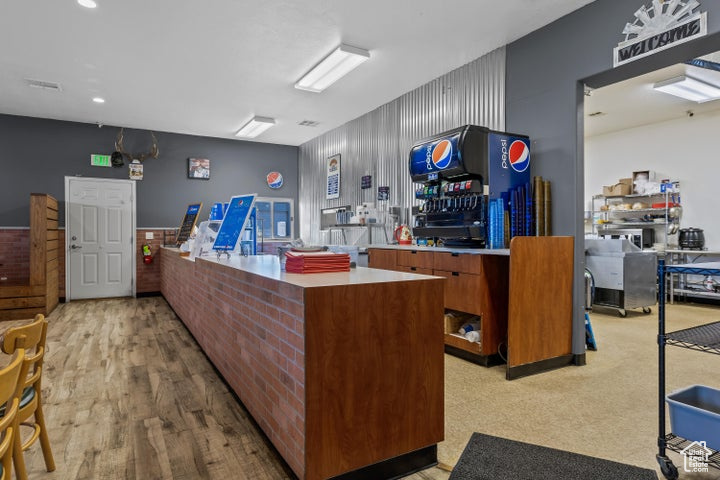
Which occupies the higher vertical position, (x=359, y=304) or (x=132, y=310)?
(x=359, y=304)

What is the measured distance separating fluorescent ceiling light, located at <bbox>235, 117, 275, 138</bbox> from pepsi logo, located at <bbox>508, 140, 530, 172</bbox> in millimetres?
4856

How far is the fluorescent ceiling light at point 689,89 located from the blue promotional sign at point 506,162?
3.51 metres

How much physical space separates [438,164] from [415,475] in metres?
3.05

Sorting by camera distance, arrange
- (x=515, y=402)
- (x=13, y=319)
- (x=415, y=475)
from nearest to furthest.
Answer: (x=415, y=475) < (x=515, y=402) < (x=13, y=319)

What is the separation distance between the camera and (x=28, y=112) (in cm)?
717

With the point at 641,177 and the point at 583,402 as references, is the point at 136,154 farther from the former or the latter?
the point at 641,177

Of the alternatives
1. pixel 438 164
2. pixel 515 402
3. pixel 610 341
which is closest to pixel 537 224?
pixel 438 164

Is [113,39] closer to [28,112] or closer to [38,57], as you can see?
[38,57]

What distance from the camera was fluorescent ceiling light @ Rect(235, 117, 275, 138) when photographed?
7524mm

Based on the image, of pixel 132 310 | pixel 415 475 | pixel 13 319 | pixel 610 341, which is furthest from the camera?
pixel 132 310

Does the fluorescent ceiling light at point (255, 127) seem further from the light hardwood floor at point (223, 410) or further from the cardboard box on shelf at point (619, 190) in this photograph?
the cardboard box on shelf at point (619, 190)

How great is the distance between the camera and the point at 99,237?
314 inches

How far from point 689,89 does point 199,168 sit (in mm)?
8796

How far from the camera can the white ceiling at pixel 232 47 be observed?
3.93 meters
